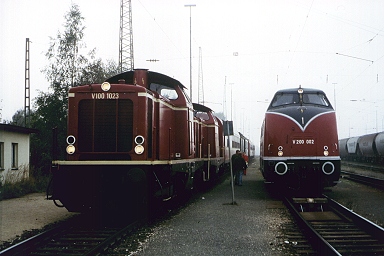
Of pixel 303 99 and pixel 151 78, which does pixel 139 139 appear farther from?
pixel 303 99

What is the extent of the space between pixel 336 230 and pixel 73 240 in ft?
16.0

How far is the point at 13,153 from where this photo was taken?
18.1 m

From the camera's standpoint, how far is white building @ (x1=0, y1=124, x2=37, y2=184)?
16.7 metres

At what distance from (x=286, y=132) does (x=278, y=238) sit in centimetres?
511

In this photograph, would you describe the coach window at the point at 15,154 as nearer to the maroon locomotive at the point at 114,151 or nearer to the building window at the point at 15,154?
the building window at the point at 15,154

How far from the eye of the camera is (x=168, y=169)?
977 centimetres

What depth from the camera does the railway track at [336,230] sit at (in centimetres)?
655

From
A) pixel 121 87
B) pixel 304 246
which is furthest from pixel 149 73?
pixel 304 246

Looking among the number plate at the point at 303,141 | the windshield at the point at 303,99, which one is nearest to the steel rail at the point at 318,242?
the number plate at the point at 303,141

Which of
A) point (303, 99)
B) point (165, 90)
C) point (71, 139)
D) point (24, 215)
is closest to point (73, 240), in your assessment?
point (71, 139)

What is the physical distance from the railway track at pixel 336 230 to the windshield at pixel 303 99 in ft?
10.7

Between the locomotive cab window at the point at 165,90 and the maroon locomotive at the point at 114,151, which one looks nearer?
the maroon locomotive at the point at 114,151

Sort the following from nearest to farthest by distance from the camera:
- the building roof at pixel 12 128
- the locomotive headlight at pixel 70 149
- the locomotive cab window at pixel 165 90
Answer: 1. the locomotive headlight at pixel 70 149
2. the locomotive cab window at pixel 165 90
3. the building roof at pixel 12 128

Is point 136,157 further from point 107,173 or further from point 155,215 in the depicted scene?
point 155,215
